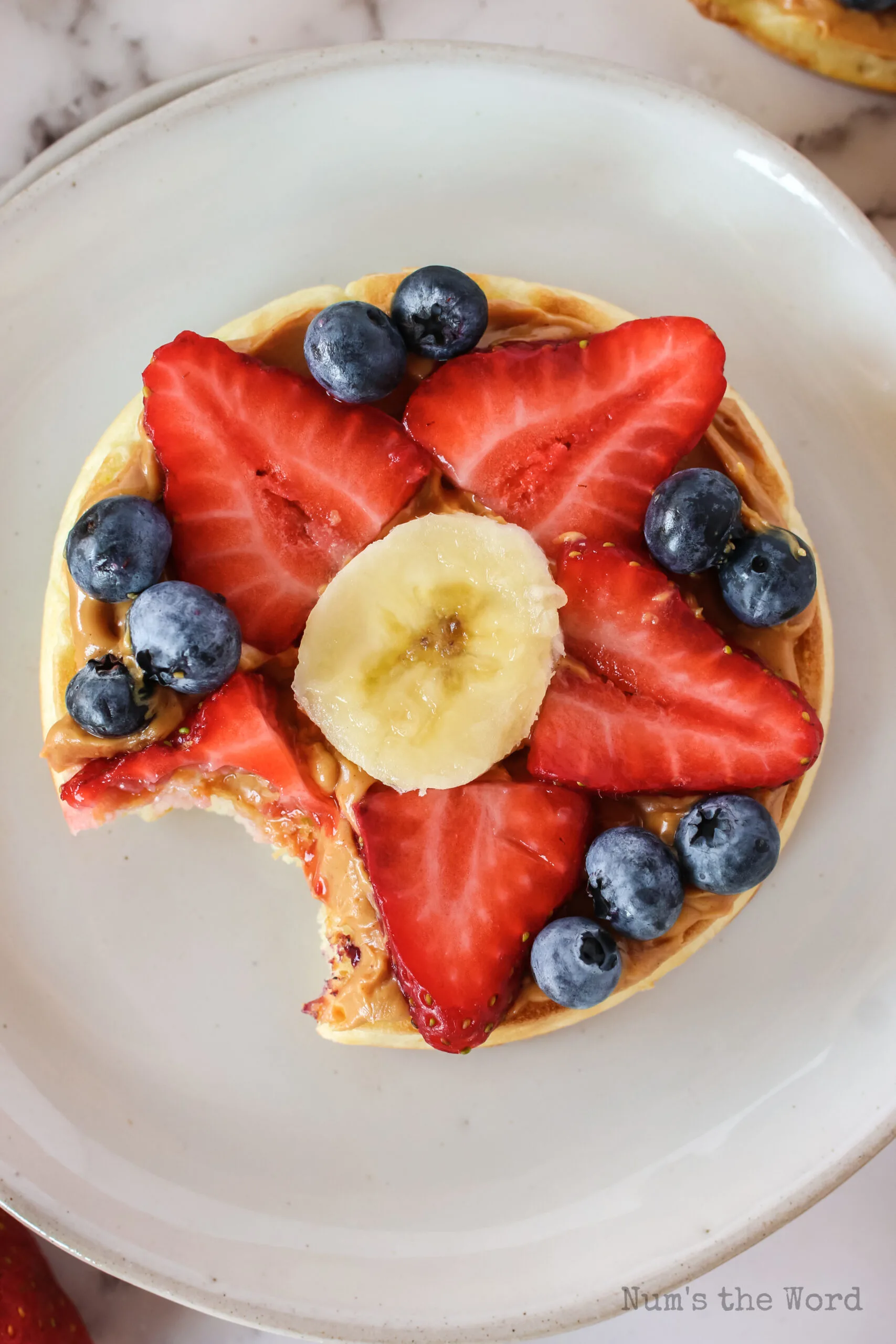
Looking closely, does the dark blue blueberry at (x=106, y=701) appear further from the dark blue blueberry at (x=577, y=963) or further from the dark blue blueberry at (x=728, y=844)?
the dark blue blueberry at (x=728, y=844)

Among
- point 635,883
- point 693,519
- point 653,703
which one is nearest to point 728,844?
point 635,883

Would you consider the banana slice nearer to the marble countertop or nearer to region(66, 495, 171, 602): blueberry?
region(66, 495, 171, 602): blueberry

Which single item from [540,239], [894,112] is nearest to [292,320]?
[540,239]

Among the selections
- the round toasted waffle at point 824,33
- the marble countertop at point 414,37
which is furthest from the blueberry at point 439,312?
the round toasted waffle at point 824,33

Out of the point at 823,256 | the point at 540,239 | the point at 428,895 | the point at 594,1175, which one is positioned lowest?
the point at 594,1175

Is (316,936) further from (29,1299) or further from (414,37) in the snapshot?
(414,37)

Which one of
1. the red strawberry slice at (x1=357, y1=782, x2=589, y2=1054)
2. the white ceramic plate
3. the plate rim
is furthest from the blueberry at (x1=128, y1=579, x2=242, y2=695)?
the plate rim

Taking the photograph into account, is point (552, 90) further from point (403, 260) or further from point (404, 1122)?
point (404, 1122)
